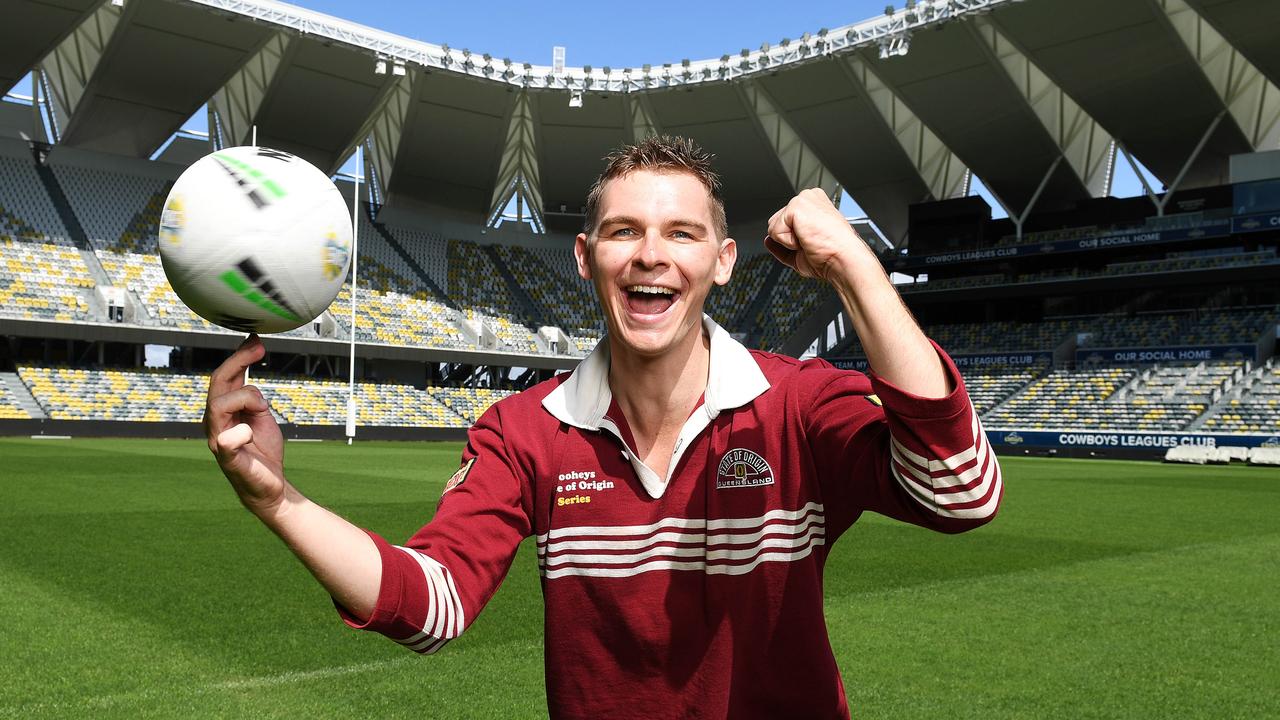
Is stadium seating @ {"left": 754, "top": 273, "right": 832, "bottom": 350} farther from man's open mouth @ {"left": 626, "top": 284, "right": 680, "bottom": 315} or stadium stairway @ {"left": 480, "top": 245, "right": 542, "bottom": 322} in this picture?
man's open mouth @ {"left": 626, "top": 284, "right": 680, "bottom": 315}

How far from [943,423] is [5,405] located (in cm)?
4832

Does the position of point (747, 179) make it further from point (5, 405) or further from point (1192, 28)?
point (5, 405)

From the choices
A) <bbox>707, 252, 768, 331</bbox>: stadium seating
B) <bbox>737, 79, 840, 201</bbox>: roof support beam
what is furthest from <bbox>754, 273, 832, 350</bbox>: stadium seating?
<bbox>737, 79, 840, 201</bbox>: roof support beam

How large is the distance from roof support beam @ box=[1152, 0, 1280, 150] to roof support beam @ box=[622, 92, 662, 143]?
961 inches

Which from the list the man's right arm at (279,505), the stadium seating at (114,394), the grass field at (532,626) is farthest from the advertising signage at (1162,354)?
the man's right arm at (279,505)

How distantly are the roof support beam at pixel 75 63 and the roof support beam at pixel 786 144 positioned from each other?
29.3 meters

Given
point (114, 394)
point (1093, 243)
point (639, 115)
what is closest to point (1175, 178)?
point (1093, 243)

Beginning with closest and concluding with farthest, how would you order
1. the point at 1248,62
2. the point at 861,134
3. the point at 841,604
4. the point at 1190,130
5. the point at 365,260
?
the point at 841,604
the point at 1248,62
the point at 1190,130
the point at 861,134
the point at 365,260

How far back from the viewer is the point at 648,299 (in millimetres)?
2654

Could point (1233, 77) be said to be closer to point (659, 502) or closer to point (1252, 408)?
point (1252, 408)

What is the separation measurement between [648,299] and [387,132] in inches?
2272

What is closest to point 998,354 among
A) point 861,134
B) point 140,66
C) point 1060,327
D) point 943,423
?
point 1060,327

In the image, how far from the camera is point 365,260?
191 feet

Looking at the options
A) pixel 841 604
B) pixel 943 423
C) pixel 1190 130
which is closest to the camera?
pixel 943 423
